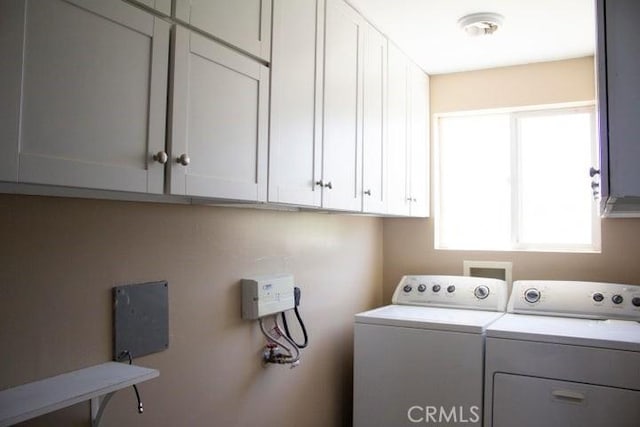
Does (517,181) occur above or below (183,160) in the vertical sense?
above

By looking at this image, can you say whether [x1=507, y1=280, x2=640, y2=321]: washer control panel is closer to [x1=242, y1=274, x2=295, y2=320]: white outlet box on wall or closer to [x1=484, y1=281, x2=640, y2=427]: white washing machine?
[x1=484, y1=281, x2=640, y2=427]: white washing machine

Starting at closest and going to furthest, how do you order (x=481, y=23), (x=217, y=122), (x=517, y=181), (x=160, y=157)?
(x=160, y=157) → (x=217, y=122) → (x=481, y=23) → (x=517, y=181)

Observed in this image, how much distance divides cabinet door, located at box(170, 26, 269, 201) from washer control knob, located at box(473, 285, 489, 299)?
64.0 inches

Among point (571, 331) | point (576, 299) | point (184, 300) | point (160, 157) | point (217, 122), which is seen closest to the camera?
point (160, 157)

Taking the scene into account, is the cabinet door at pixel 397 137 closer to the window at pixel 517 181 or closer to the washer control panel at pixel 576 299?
the window at pixel 517 181

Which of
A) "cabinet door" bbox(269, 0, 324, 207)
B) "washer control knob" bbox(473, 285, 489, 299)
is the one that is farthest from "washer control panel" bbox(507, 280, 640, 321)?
"cabinet door" bbox(269, 0, 324, 207)

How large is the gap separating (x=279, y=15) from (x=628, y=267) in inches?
84.8

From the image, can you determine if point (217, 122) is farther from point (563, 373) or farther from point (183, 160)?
point (563, 373)

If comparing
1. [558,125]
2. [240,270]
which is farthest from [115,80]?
[558,125]

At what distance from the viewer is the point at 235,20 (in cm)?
140

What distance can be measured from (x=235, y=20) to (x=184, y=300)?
0.84m

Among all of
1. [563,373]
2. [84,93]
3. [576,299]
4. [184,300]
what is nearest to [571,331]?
[563,373]

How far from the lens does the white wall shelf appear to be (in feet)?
3.22

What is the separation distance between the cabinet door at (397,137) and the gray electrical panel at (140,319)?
125cm
